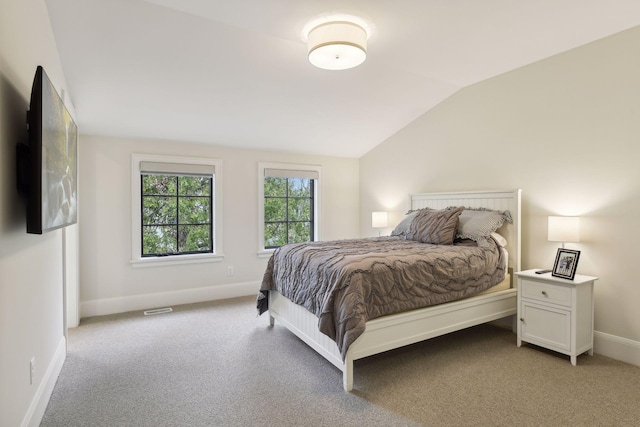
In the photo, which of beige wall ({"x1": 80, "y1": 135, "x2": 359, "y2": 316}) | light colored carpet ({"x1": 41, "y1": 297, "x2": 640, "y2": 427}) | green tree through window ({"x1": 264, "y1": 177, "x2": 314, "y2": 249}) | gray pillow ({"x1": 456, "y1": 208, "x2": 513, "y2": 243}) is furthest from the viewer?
green tree through window ({"x1": 264, "y1": 177, "x2": 314, "y2": 249})

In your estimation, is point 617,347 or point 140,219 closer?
point 617,347

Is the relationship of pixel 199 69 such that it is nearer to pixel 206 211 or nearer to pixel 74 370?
pixel 206 211

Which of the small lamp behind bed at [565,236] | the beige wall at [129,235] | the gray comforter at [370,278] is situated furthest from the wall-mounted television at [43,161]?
the small lamp behind bed at [565,236]

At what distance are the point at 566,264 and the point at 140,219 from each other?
4284 millimetres

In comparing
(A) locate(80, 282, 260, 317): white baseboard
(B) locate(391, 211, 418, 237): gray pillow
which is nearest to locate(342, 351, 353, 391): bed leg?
(B) locate(391, 211, 418, 237): gray pillow

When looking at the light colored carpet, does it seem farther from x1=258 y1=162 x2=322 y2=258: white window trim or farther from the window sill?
x1=258 y1=162 x2=322 y2=258: white window trim

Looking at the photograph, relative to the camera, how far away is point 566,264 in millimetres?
2834

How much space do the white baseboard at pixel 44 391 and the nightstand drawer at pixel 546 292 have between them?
11.3ft

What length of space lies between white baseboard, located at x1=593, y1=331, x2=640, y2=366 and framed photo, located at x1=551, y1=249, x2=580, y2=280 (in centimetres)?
63

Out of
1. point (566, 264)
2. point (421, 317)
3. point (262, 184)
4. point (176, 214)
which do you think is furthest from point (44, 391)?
point (566, 264)

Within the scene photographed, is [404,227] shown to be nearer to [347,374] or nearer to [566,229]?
[566,229]

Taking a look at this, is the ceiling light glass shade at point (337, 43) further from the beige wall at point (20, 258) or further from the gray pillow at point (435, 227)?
the gray pillow at point (435, 227)

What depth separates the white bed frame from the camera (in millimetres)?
2383

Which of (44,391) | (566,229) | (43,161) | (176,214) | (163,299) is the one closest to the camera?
(43,161)
